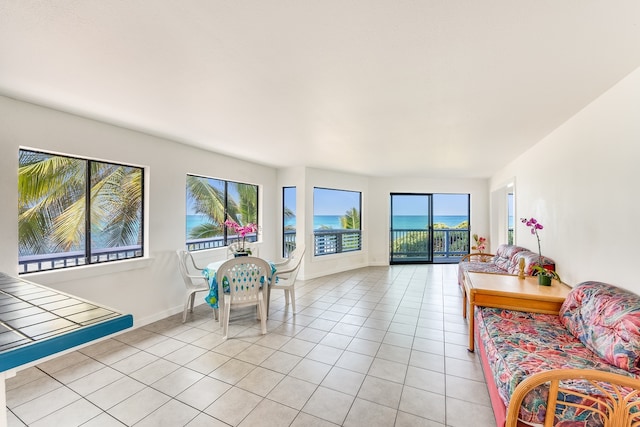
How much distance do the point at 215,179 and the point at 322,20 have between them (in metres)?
3.77

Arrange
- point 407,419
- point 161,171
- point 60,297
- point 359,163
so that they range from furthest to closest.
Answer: point 359,163 → point 161,171 → point 407,419 → point 60,297

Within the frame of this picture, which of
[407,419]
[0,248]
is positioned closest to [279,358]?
[407,419]

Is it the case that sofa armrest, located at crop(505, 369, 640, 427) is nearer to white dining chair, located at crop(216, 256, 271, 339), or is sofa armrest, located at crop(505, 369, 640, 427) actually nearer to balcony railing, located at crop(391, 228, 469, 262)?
white dining chair, located at crop(216, 256, 271, 339)

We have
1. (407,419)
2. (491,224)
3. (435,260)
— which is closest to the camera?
(407,419)

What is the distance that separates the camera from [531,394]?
139cm

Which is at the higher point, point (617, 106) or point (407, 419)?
point (617, 106)

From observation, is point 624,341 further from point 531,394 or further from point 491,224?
point 491,224

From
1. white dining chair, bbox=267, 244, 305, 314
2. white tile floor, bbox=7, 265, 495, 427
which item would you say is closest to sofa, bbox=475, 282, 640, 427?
white tile floor, bbox=7, 265, 495, 427

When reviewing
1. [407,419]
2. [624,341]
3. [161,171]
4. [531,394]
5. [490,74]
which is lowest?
[407,419]

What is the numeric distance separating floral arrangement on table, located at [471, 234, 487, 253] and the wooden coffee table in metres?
4.14

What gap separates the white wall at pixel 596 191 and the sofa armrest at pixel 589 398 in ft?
3.54

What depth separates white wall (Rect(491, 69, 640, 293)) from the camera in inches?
75.5

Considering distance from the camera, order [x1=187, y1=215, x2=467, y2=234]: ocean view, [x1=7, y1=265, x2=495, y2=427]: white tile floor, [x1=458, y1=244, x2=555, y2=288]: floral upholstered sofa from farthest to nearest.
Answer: [x1=187, y1=215, x2=467, y2=234]: ocean view, [x1=458, y1=244, x2=555, y2=288]: floral upholstered sofa, [x1=7, y1=265, x2=495, y2=427]: white tile floor

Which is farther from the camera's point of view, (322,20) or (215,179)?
(215,179)
